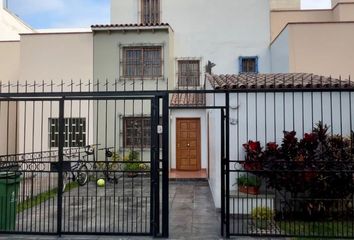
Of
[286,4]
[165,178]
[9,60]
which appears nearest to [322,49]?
[286,4]

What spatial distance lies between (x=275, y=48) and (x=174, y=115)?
17.6 ft

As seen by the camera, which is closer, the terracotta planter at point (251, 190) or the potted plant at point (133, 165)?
the potted plant at point (133, 165)

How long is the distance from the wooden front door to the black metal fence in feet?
25.3

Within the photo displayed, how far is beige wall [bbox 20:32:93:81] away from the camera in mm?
16938

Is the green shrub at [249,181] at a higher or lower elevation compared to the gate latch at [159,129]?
lower

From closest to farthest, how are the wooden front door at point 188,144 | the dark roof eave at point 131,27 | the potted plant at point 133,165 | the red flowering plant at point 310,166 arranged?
1. the potted plant at point 133,165
2. the red flowering plant at point 310,166
3. the dark roof eave at point 131,27
4. the wooden front door at point 188,144

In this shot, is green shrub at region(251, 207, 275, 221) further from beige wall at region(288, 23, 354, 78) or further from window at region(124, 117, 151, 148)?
window at region(124, 117, 151, 148)

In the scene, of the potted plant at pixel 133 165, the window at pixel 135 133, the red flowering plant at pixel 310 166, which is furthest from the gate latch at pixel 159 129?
the window at pixel 135 133

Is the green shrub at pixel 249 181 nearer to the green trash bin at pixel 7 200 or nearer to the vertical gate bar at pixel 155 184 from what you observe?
the vertical gate bar at pixel 155 184

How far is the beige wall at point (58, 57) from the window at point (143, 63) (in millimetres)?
1753

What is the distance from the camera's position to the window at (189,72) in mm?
17906

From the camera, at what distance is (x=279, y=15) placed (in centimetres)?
1834

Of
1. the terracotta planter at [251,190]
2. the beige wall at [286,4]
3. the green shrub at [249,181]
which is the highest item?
the beige wall at [286,4]

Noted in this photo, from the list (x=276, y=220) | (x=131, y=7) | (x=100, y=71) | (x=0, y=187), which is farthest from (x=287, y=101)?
(x=131, y=7)
